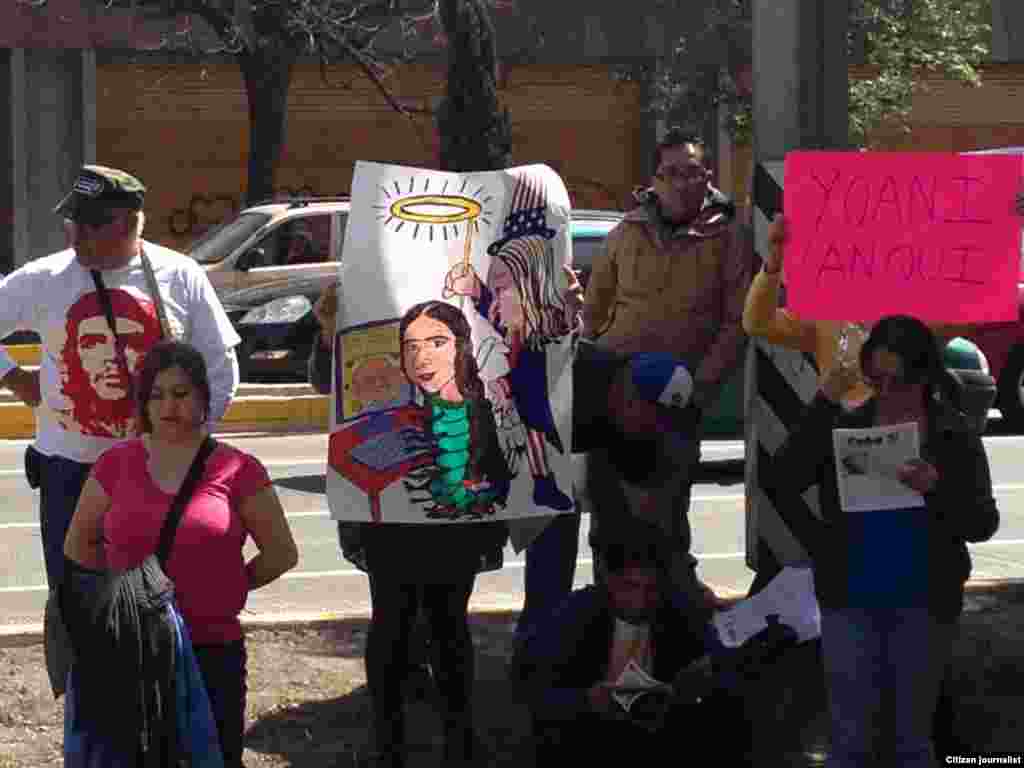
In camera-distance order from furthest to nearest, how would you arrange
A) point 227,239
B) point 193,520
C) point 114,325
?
point 227,239, point 114,325, point 193,520

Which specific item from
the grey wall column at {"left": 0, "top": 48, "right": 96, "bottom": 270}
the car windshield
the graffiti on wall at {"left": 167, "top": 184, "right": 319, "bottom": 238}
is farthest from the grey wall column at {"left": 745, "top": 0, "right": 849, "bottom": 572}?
the graffiti on wall at {"left": 167, "top": 184, "right": 319, "bottom": 238}

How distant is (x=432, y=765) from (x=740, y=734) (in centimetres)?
128

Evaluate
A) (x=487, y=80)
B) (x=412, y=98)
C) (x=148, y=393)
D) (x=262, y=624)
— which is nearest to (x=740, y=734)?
(x=148, y=393)

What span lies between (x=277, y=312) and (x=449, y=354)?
12673 mm

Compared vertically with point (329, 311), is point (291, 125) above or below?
above

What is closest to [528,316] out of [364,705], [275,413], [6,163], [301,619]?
[364,705]

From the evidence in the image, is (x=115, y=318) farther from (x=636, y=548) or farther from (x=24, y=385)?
(x=636, y=548)

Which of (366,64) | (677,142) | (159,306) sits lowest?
(159,306)

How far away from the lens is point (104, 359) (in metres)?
5.84

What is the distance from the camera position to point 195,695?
193 inches

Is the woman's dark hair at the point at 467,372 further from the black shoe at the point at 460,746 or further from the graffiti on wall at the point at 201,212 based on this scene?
the graffiti on wall at the point at 201,212

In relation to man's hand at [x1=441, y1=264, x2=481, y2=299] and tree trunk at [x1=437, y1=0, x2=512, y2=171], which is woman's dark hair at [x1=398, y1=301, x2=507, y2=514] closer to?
man's hand at [x1=441, y1=264, x2=481, y2=299]

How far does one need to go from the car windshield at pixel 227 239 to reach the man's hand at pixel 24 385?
1345cm

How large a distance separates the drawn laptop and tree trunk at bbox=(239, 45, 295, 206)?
20906mm
